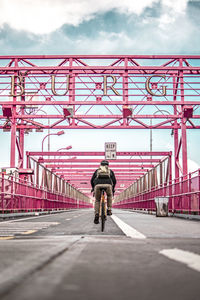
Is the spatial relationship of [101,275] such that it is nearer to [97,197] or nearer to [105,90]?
[97,197]

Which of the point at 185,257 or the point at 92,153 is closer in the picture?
the point at 185,257

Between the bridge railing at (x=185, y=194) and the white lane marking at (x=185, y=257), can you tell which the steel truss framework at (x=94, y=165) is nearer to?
the bridge railing at (x=185, y=194)

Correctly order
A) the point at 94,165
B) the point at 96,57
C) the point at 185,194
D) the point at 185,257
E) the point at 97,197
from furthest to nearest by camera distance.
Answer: the point at 94,165, the point at 96,57, the point at 185,194, the point at 97,197, the point at 185,257

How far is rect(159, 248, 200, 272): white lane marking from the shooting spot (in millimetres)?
3518

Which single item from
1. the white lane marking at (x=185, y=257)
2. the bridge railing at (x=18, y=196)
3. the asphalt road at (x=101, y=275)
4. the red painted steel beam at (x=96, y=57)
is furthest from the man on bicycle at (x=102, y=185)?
the red painted steel beam at (x=96, y=57)

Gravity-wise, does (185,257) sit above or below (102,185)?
below

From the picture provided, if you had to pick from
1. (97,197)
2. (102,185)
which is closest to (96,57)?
(102,185)

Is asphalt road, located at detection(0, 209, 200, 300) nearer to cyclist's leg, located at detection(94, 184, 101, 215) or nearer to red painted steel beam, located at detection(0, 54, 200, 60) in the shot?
cyclist's leg, located at detection(94, 184, 101, 215)

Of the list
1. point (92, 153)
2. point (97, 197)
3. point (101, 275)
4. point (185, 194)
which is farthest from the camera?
point (92, 153)

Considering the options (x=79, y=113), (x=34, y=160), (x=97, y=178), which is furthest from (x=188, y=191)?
(x=34, y=160)

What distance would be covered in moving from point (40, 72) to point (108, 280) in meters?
25.7

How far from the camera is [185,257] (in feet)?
13.3

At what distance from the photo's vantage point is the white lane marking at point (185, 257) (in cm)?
352

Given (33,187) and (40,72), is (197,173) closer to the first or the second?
(33,187)
